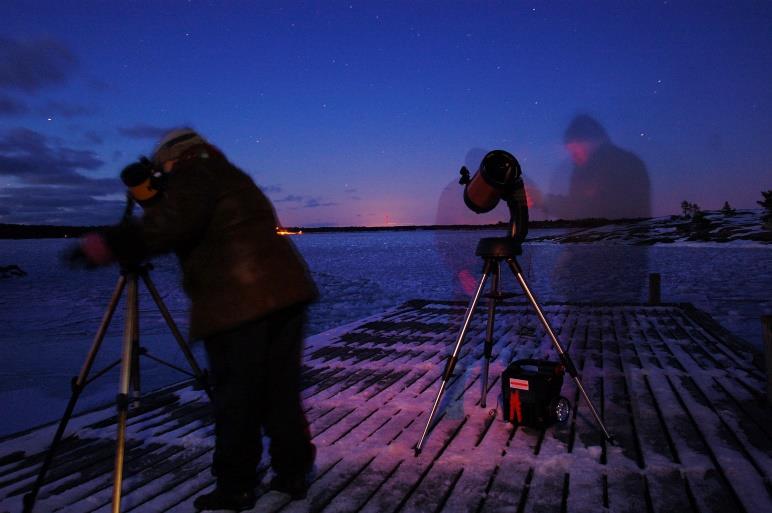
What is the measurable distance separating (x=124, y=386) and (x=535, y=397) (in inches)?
100.0

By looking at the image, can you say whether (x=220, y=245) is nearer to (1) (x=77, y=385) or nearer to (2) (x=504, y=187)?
(1) (x=77, y=385)

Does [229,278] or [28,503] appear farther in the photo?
→ [28,503]

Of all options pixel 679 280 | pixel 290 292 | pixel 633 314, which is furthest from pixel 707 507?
pixel 679 280

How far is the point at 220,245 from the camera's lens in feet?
7.89

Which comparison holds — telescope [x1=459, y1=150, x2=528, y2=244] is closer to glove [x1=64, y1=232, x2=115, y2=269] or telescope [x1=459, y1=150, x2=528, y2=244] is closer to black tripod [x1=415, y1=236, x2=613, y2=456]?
black tripod [x1=415, y1=236, x2=613, y2=456]

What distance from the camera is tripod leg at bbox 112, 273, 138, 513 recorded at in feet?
7.32

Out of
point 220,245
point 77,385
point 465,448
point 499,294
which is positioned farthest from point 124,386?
point 499,294

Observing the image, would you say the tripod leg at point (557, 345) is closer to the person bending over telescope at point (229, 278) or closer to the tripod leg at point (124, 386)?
the person bending over telescope at point (229, 278)

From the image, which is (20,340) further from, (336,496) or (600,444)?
(600,444)

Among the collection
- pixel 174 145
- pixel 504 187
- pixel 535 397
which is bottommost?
pixel 535 397

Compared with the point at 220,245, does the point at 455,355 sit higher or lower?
lower

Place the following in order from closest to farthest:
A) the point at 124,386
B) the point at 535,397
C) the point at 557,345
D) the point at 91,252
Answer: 1. the point at 91,252
2. the point at 124,386
3. the point at 557,345
4. the point at 535,397

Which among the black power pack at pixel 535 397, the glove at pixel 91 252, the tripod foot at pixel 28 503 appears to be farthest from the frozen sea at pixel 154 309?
the black power pack at pixel 535 397

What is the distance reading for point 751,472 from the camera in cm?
292
